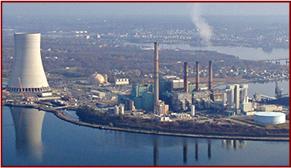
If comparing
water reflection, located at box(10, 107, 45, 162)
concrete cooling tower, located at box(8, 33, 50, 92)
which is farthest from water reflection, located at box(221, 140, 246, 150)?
concrete cooling tower, located at box(8, 33, 50, 92)

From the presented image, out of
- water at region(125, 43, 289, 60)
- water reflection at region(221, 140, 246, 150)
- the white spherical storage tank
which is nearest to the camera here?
water reflection at region(221, 140, 246, 150)

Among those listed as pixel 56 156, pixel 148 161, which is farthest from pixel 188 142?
pixel 56 156

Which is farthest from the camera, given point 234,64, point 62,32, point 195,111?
point 62,32

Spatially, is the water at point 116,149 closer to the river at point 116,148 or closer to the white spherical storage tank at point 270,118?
the river at point 116,148

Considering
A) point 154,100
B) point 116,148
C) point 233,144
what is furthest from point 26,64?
point 233,144

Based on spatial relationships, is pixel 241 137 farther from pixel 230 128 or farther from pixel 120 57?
pixel 120 57

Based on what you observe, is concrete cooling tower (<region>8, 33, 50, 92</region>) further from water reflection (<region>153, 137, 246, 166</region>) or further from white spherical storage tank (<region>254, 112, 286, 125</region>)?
white spherical storage tank (<region>254, 112, 286, 125</region>)

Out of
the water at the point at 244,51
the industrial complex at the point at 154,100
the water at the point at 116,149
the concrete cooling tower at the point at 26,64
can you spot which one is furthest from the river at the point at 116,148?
the water at the point at 244,51
